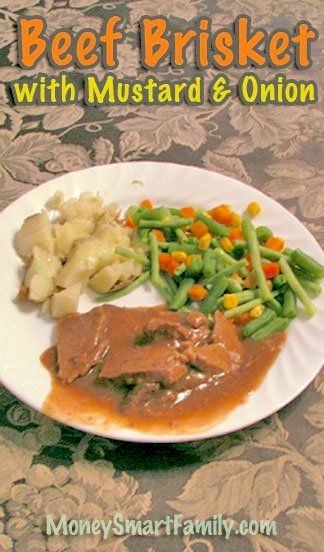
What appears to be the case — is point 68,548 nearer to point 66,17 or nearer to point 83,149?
point 83,149

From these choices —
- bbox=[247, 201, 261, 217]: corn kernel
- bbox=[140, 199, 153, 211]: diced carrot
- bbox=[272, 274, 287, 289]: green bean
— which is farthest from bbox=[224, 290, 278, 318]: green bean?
bbox=[140, 199, 153, 211]: diced carrot

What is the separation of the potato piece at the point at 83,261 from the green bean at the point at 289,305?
2.04 ft

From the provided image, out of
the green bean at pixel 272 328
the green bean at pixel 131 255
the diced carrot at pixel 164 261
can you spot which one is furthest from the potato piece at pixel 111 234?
the green bean at pixel 272 328

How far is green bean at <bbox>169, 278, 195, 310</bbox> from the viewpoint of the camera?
86.3 inches

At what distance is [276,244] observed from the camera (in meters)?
2.36

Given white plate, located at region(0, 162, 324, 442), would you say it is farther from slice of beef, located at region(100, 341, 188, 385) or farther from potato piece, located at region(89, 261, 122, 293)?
slice of beef, located at region(100, 341, 188, 385)

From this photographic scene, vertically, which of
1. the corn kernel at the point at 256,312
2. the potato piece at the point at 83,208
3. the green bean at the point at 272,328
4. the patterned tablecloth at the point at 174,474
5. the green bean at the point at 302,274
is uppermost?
the potato piece at the point at 83,208

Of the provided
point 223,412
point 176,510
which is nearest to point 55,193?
point 223,412

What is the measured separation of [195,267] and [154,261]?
16cm

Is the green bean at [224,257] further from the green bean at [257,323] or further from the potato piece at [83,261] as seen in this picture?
the potato piece at [83,261]

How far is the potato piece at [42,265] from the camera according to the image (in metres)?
2.22

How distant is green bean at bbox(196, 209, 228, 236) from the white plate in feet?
0.45

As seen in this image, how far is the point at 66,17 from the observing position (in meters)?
3.62

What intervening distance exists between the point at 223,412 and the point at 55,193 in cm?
110
